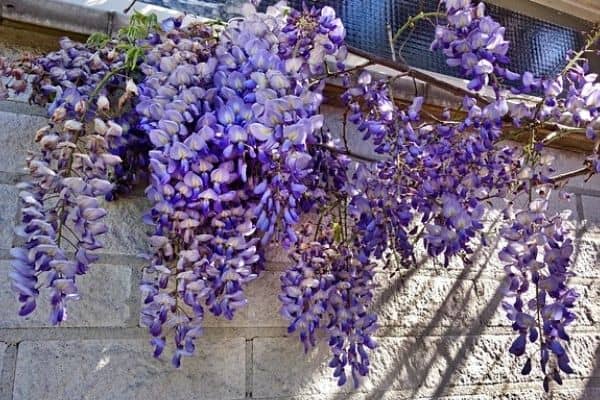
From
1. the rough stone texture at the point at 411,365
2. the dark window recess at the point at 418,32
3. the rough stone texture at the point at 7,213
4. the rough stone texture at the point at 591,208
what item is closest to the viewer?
the rough stone texture at the point at 7,213

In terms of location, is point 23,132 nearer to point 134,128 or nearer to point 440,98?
point 134,128

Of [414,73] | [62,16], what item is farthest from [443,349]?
[62,16]

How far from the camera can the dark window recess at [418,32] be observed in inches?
55.9

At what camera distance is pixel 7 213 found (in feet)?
3.22

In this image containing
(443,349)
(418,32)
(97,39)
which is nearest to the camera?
(97,39)

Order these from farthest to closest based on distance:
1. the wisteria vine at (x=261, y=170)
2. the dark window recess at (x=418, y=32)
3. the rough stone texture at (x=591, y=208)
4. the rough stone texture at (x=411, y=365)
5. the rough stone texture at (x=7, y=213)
→ 1. the rough stone texture at (x=591, y=208)
2. the dark window recess at (x=418, y=32)
3. the rough stone texture at (x=411, y=365)
4. the rough stone texture at (x=7, y=213)
5. the wisteria vine at (x=261, y=170)

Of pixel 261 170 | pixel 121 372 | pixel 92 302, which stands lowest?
pixel 121 372

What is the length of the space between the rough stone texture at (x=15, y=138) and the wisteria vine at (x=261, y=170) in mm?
48

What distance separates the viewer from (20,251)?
786 millimetres

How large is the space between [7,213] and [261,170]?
1.57 feet

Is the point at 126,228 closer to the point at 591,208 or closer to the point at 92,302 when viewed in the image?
the point at 92,302

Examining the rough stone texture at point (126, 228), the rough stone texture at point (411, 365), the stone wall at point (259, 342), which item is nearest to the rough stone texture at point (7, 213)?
the stone wall at point (259, 342)

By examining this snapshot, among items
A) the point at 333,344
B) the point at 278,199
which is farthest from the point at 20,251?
the point at 333,344

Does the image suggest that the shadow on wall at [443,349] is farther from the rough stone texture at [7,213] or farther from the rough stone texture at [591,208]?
the rough stone texture at [7,213]
